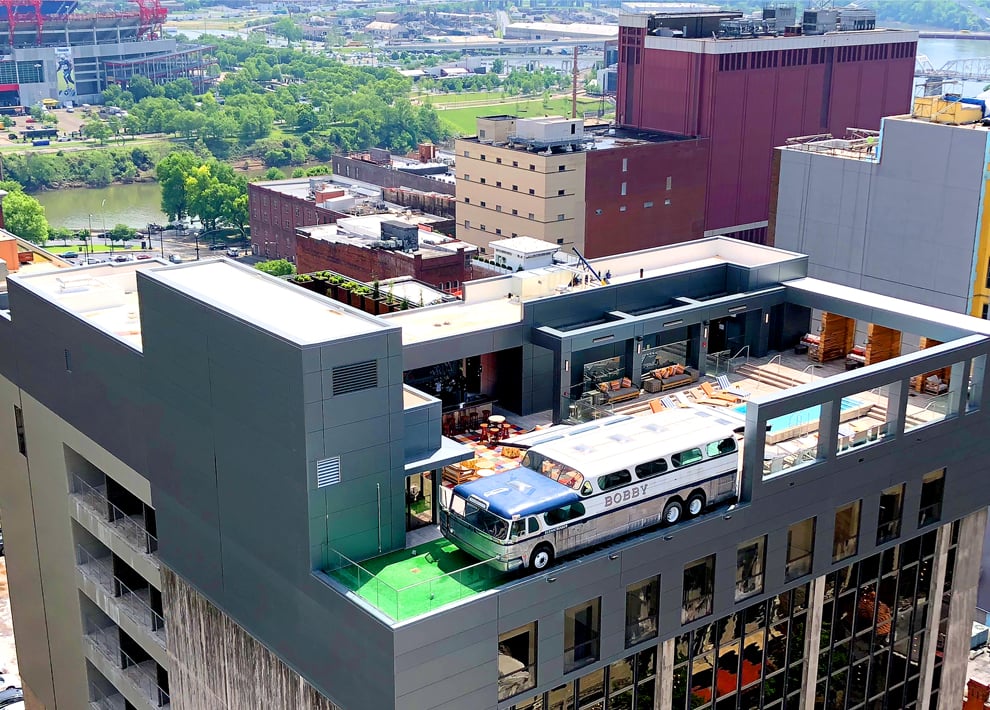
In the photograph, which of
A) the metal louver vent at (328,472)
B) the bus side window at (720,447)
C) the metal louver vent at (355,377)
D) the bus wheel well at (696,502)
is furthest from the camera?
the bus side window at (720,447)

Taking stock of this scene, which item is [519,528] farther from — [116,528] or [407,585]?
[116,528]

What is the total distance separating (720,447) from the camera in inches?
1315

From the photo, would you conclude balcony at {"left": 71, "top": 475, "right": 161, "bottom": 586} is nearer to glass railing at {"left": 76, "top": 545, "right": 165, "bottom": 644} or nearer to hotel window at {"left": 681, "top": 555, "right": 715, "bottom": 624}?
glass railing at {"left": 76, "top": 545, "right": 165, "bottom": 644}

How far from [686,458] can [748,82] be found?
123351 millimetres

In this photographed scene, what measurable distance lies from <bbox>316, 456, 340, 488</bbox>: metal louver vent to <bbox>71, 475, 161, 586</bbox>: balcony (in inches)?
441

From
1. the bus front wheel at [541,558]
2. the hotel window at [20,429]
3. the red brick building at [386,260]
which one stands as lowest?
the red brick building at [386,260]

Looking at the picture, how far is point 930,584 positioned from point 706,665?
10370 millimetres


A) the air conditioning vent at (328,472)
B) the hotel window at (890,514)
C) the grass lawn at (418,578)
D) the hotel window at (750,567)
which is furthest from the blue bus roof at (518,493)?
the hotel window at (890,514)

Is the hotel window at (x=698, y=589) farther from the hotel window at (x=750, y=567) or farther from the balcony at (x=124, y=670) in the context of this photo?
the balcony at (x=124, y=670)

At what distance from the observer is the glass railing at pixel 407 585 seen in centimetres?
2841

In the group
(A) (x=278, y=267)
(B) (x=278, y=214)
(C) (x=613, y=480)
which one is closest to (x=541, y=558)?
(C) (x=613, y=480)

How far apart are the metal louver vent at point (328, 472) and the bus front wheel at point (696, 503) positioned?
9927 millimetres

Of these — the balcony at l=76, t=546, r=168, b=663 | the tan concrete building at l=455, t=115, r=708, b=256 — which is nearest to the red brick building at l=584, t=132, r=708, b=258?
the tan concrete building at l=455, t=115, r=708, b=256

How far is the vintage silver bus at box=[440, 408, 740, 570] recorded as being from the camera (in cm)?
2980
